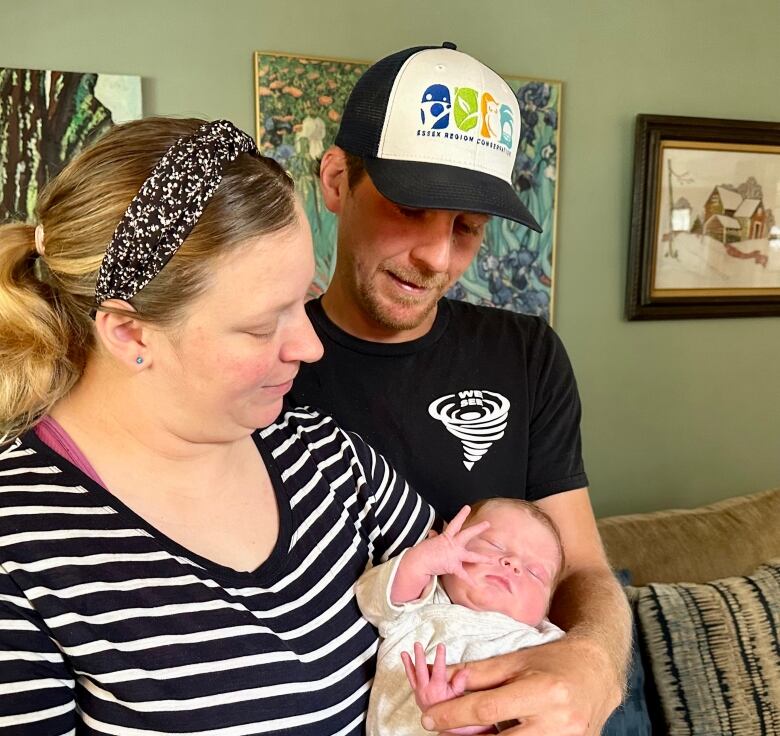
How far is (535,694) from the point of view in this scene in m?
1.01

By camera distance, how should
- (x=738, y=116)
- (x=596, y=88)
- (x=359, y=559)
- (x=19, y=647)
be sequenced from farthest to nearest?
(x=738, y=116)
(x=596, y=88)
(x=359, y=559)
(x=19, y=647)

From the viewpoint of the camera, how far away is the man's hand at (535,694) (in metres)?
0.99

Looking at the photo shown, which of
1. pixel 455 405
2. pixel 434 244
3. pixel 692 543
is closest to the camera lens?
pixel 434 244

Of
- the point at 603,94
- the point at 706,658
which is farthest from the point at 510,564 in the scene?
the point at 603,94

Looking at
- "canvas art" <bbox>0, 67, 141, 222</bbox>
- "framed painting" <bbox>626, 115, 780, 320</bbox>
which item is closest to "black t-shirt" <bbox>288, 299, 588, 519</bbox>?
"canvas art" <bbox>0, 67, 141, 222</bbox>

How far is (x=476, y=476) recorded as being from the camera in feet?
4.85

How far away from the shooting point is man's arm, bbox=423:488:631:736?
3.26 ft

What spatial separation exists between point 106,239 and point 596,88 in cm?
228

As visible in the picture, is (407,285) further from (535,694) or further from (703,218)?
(703,218)

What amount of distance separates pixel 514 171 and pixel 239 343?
1.91 metres

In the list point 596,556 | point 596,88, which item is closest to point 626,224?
point 596,88

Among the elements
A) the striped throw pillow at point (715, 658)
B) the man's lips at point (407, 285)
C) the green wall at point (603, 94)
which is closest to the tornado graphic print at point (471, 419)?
the man's lips at point (407, 285)

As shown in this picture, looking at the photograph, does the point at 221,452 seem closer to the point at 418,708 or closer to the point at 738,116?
the point at 418,708

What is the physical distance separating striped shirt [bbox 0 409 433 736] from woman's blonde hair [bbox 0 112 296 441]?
0.31 ft
